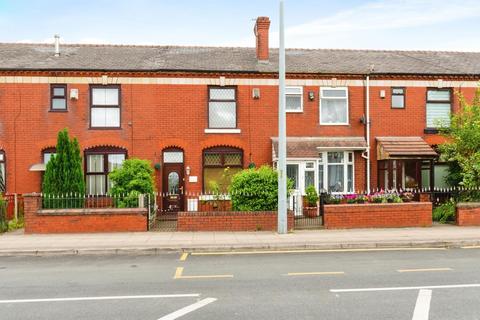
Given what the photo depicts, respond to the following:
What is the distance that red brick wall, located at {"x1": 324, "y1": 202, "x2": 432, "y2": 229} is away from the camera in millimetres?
15906

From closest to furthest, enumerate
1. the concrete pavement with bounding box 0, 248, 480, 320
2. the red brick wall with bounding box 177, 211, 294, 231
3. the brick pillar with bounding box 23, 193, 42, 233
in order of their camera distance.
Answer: the concrete pavement with bounding box 0, 248, 480, 320 < the brick pillar with bounding box 23, 193, 42, 233 < the red brick wall with bounding box 177, 211, 294, 231

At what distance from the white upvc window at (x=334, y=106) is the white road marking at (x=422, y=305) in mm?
14152

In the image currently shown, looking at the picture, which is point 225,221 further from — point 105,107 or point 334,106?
point 334,106

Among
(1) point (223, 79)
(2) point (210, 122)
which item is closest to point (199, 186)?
(2) point (210, 122)

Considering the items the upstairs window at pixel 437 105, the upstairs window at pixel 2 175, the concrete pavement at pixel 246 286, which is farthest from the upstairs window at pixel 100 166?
the upstairs window at pixel 437 105

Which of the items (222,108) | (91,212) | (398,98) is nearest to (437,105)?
(398,98)

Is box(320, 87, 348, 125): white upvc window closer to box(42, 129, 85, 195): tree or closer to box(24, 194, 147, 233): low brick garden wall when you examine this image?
box(24, 194, 147, 233): low brick garden wall

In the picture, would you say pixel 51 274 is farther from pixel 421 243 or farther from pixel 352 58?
pixel 352 58

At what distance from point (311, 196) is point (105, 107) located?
9156mm

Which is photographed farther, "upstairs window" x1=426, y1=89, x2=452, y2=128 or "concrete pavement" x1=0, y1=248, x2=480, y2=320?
"upstairs window" x1=426, y1=89, x2=452, y2=128

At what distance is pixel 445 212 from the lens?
Result: 17484 mm

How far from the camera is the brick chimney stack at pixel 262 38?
22.1m

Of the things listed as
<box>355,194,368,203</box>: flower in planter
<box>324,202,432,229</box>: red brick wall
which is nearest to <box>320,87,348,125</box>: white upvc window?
<box>355,194,368,203</box>: flower in planter

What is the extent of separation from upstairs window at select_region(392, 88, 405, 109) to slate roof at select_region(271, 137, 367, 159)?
2.10 meters
